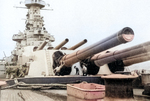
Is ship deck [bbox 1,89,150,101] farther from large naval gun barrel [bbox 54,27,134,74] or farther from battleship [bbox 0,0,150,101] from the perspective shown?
large naval gun barrel [bbox 54,27,134,74]

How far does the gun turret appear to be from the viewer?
5.32m

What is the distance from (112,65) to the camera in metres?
8.21

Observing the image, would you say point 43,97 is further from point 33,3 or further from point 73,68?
point 33,3

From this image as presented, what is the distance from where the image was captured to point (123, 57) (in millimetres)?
6215

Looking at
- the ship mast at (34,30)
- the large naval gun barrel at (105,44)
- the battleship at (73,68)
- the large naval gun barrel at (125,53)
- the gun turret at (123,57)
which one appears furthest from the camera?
the ship mast at (34,30)

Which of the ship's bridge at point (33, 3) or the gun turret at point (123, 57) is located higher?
the ship's bridge at point (33, 3)

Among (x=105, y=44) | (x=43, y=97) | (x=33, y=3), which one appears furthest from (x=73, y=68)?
(x=33, y=3)

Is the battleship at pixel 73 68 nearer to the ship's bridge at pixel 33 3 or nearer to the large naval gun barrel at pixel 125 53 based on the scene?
the large naval gun barrel at pixel 125 53

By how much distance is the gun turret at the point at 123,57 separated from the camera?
5320 millimetres

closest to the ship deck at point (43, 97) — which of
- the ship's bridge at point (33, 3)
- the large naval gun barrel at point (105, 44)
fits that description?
the large naval gun barrel at point (105, 44)

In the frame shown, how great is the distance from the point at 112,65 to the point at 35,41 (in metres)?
6.22

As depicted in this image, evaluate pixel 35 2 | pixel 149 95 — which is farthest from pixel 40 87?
pixel 35 2

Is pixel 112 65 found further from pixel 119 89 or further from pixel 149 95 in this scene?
pixel 119 89

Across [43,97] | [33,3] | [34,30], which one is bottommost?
[43,97]
